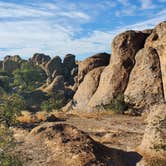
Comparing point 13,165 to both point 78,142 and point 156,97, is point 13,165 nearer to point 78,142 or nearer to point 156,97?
point 78,142

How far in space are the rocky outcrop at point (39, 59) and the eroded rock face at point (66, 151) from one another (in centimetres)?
14317

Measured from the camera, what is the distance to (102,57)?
6700 cm

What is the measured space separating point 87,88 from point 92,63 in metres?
6.00

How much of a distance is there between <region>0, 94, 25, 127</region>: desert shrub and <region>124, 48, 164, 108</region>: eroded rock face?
15069 mm

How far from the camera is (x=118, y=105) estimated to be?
50.4 m

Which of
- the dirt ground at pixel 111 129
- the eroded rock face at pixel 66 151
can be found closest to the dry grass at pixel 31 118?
the dirt ground at pixel 111 129

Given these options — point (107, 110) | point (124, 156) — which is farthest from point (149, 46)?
point (124, 156)

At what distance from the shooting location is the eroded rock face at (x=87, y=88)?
6047cm

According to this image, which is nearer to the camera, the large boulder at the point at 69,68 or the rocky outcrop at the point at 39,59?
the large boulder at the point at 69,68

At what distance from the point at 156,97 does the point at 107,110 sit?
23.0ft

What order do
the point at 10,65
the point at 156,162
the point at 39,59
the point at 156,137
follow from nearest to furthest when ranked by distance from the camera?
the point at 156,162
the point at 156,137
the point at 10,65
the point at 39,59

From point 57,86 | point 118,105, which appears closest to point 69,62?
point 57,86

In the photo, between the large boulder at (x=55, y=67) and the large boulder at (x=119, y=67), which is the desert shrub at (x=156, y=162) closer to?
the large boulder at (x=119, y=67)

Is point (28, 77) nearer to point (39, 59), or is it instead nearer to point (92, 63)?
point (39, 59)
